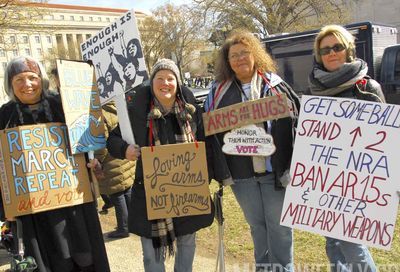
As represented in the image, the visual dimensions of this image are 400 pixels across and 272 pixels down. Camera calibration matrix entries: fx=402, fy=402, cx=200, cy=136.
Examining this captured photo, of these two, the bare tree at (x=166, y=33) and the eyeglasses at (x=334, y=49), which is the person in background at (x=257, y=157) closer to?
the eyeglasses at (x=334, y=49)

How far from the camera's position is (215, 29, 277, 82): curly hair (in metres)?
2.77

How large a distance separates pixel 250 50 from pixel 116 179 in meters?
2.32

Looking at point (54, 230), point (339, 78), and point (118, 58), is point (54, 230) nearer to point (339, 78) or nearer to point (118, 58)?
point (118, 58)

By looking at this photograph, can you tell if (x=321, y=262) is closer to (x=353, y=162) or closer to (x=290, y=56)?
(x=353, y=162)

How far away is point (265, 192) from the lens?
279 cm

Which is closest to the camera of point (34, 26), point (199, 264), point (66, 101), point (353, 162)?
point (353, 162)

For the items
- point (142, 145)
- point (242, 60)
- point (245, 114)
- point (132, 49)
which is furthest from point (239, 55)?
point (142, 145)

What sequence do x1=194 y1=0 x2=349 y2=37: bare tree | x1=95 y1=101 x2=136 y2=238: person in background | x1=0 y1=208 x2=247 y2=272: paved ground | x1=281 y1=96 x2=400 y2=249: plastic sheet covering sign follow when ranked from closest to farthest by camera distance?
x1=281 y1=96 x2=400 y2=249: plastic sheet covering sign < x1=0 y1=208 x2=247 y2=272: paved ground < x1=95 y1=101 x2=136 y2=238: person in background < x1=194 y1=0 x2=349 y2=37: bare tree

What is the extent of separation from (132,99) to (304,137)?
45.5 inches

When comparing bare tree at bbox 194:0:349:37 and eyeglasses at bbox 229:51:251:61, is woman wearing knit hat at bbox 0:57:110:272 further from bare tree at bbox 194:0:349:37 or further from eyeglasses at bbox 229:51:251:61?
bare tree at bbox 194:0:349:37

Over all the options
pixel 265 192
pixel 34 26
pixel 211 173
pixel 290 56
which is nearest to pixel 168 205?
pixel 211 173

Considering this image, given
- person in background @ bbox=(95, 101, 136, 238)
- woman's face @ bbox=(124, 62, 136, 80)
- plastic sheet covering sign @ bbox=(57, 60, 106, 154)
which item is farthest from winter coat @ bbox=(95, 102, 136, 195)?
plastic sheet covering sign @ bbox=(57, 60, 106, 154)

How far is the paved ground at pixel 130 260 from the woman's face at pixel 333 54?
6.22ft

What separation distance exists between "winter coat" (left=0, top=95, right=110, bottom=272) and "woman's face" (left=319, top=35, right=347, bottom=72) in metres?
1.77
